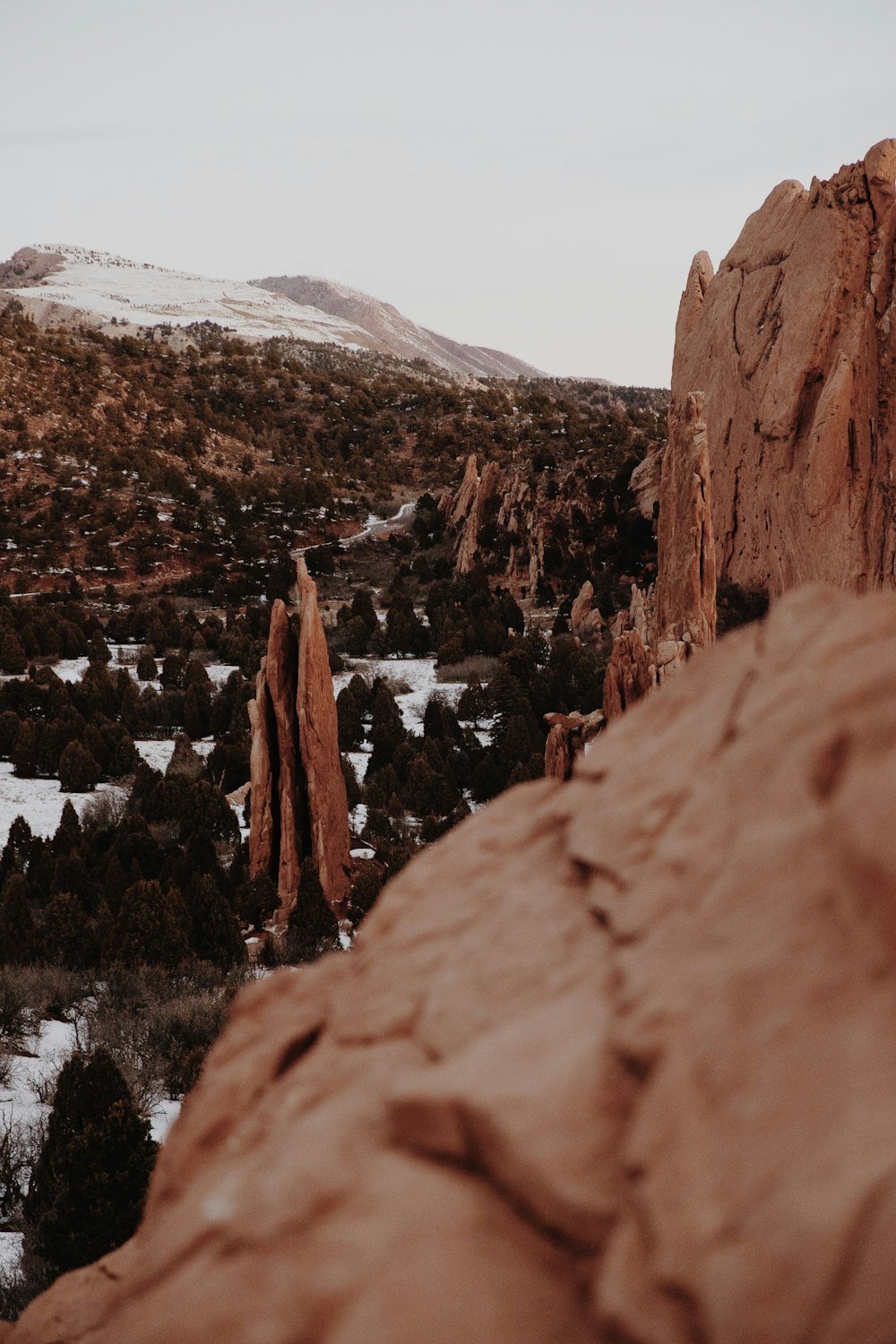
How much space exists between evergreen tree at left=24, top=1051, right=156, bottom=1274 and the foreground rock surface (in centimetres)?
801

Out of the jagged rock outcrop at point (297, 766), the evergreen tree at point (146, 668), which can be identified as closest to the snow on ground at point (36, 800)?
the jagged rock outcrop at point (297, 766)

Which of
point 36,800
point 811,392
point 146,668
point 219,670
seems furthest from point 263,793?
point 811,392

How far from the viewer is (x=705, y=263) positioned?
34750 millimetres

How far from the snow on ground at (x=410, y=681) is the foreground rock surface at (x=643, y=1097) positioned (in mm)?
26277

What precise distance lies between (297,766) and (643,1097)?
1837 cm

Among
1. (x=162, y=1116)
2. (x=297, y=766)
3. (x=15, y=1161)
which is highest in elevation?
(x=297, y=766)

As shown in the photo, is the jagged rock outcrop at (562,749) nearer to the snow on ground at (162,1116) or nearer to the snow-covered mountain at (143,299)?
the snow on ground at (162,1116)

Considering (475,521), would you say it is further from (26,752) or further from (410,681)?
(26,752)

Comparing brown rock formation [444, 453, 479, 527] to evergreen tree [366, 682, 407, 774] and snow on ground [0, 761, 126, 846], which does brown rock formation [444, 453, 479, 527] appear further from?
snow on ground [0, 761, 126, 846]

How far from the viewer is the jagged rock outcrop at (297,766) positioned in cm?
1933

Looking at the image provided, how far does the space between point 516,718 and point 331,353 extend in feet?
287

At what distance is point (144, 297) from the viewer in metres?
132

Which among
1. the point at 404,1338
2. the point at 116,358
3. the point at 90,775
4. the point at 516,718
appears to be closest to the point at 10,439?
the point at 116,358

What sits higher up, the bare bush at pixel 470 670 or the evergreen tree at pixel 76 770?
the bare bush at pixel 470 670
